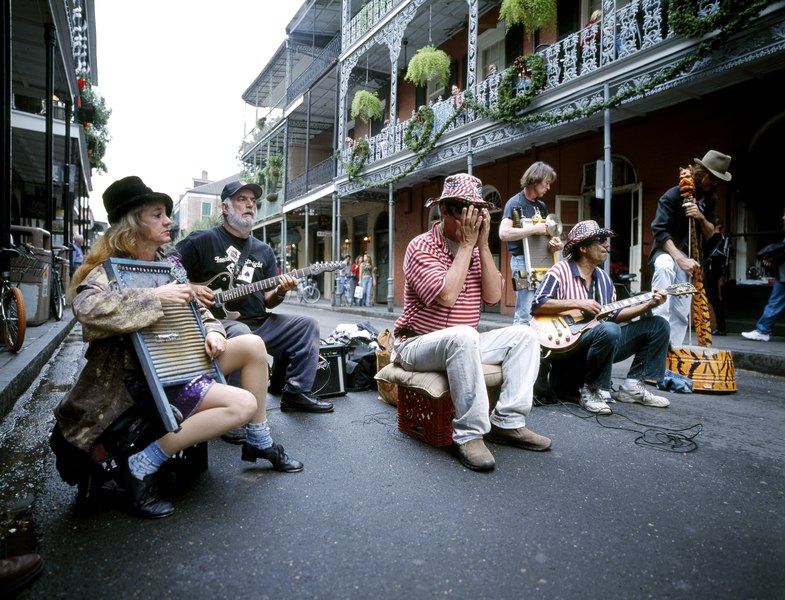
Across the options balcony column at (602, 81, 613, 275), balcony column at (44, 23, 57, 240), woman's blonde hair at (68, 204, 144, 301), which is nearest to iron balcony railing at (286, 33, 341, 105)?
balcony column at (44, 23, 57, 240)

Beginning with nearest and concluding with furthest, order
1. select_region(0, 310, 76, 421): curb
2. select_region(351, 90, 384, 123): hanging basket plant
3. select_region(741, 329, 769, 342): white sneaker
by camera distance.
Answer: select_region(0, 310, 76, 421): curb
select_region(741, 329, 769, 342): white sneaker
select_region(351, 90, 384, 123): hanging basket plant

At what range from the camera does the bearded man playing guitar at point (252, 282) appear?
3785 mm

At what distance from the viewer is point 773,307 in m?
6.66

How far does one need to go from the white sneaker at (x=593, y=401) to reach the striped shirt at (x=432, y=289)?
1400mm

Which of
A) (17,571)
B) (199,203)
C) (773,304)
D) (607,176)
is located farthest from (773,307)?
(199,203)

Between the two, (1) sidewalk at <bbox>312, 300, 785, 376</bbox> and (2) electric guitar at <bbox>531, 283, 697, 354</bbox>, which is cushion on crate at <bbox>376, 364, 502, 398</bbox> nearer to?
(2) electric guitar at <bbox>531, 283, 697, 354</bbox>

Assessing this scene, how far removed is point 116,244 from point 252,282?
1547mm

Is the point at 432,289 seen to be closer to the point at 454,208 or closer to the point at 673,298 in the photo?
the point at 454,208

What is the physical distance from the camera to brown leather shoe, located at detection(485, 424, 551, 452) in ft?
9.80

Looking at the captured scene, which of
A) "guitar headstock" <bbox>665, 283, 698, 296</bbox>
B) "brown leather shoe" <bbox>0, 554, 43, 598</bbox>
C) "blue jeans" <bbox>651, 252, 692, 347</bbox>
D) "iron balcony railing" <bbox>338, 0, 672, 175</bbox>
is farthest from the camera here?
"iron balcony railing" <bbox>338, 0, 672, 175</bbox>

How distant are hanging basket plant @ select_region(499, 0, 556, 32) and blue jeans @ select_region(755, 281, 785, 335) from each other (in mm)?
6218

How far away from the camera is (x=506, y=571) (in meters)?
1.71

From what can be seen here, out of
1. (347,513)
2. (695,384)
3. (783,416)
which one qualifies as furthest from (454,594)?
(695,384)

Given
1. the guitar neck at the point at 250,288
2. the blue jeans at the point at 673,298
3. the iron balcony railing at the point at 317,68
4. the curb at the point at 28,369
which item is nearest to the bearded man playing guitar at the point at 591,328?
the blue jeans at the point at 673,298
